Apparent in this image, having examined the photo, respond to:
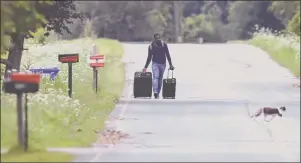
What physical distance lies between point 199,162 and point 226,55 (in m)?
40.7

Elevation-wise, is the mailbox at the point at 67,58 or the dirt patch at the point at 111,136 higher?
the mailbox at the point at 67,58

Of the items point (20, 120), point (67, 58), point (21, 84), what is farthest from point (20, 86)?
point (67, 58)

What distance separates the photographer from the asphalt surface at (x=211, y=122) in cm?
1653

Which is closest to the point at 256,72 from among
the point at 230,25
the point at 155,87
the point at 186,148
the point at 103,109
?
the point at 155,87

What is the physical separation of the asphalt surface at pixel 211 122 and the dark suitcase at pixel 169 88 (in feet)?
1.06

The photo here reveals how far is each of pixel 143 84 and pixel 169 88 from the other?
31.5 inches

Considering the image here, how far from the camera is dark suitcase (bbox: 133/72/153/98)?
28.2m

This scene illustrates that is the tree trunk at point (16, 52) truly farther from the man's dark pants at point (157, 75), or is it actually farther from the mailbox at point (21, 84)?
the mailbox at point (21, 84)

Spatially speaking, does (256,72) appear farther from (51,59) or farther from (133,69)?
(51,59)

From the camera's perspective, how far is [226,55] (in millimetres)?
55719

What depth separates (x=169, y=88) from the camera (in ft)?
93.4

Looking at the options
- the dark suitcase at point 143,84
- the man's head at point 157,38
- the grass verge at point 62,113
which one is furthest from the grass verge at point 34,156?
the dark suitcase at point 143,84

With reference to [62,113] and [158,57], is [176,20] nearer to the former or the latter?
[158,57]

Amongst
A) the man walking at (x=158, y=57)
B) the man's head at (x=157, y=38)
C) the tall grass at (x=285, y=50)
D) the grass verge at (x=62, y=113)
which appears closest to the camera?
the grass verge at (x=62, y=113)
